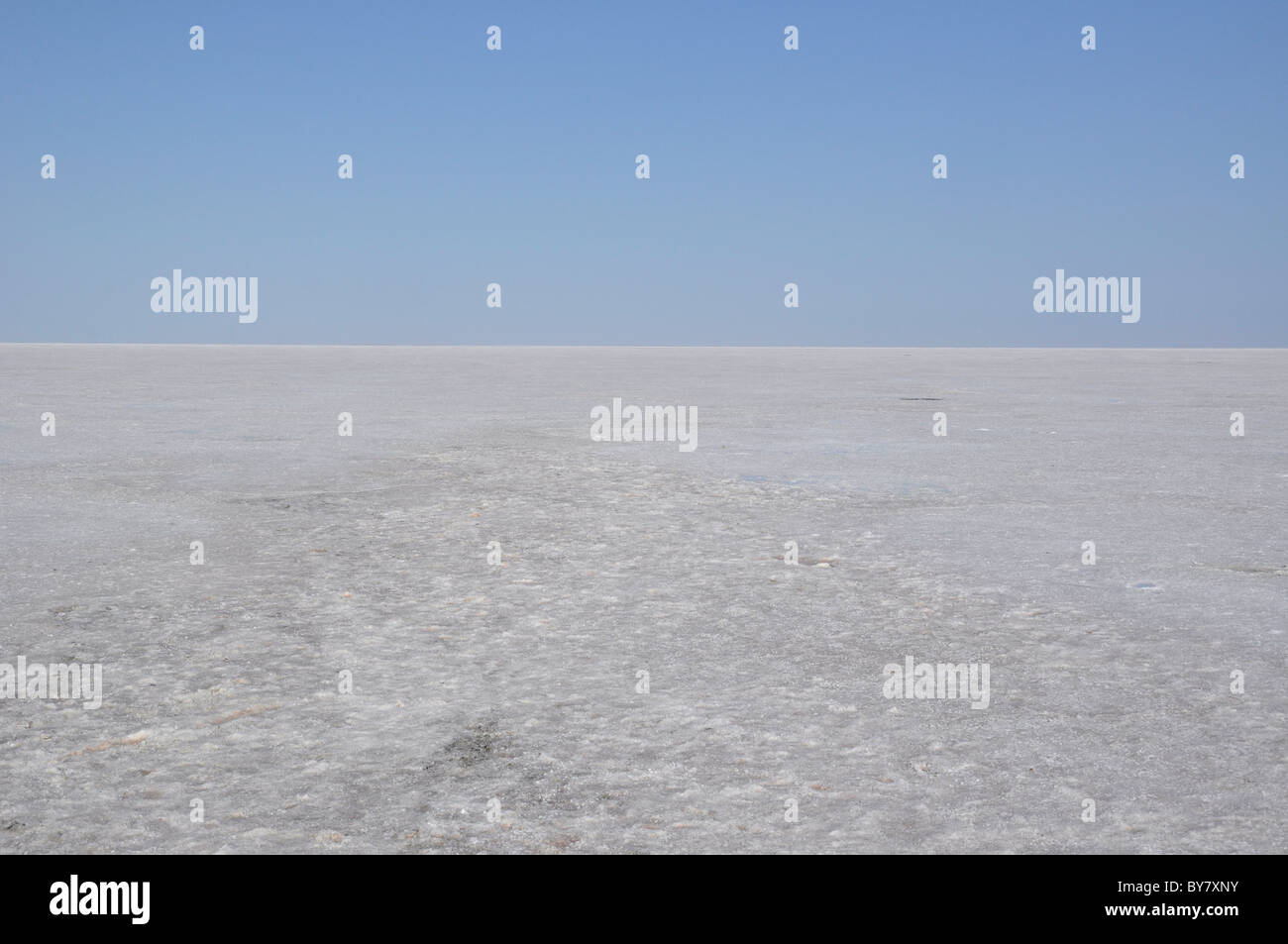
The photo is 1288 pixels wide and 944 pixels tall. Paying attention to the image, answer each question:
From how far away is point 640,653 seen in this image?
12.5ft

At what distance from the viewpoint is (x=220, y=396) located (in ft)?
55.0

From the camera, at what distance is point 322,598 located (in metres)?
4.51

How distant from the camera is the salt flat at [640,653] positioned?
2.55m

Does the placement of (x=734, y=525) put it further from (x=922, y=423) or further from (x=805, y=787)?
(x=922, y=423)

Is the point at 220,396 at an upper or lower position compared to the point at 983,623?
upper

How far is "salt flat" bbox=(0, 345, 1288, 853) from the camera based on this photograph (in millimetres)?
2553

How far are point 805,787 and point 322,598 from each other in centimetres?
244
